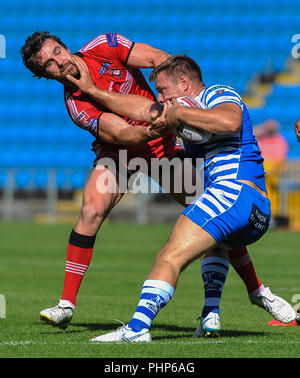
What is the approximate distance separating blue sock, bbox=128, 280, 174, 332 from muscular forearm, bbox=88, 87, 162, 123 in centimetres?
130

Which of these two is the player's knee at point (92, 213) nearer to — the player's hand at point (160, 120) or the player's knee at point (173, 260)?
the player's hand at point (160, 120)

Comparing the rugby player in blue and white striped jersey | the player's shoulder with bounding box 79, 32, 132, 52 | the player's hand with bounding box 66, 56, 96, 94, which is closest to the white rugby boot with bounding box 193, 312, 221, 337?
the rugby player in blue and white striped jersey

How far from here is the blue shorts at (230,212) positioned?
16.3 ft

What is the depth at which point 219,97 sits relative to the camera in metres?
5.09

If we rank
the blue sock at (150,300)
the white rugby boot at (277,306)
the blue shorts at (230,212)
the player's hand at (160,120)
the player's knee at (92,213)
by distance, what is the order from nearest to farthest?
the blue sock at (150,300) < the blue shorts at (230,212) < the player's hand at (160,120) < the white rugby boot at (277,306) < the player's knee at (92,213)

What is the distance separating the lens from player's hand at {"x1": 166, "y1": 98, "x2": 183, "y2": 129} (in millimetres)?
5035

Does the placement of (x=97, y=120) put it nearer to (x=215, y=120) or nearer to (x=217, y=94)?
(x=217, y=94)

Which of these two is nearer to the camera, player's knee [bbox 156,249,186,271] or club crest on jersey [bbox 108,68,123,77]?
player's knee [bbox 156,249,186,271]

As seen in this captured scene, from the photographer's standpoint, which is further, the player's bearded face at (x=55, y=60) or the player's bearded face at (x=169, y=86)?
the player's bearded face at (x=55, y=60)

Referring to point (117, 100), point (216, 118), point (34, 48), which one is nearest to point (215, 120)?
point (216, 118)

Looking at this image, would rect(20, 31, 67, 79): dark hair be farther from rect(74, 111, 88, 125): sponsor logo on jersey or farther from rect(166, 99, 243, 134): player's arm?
rect(166, 99, 243, 134): player's arm

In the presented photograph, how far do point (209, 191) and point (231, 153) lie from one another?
292mm

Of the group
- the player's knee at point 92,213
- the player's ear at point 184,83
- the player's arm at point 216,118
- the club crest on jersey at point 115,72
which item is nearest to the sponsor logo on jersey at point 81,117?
the club crest on jersey at point 115,72

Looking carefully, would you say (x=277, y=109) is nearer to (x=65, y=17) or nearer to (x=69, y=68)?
(x=65, y=17)
